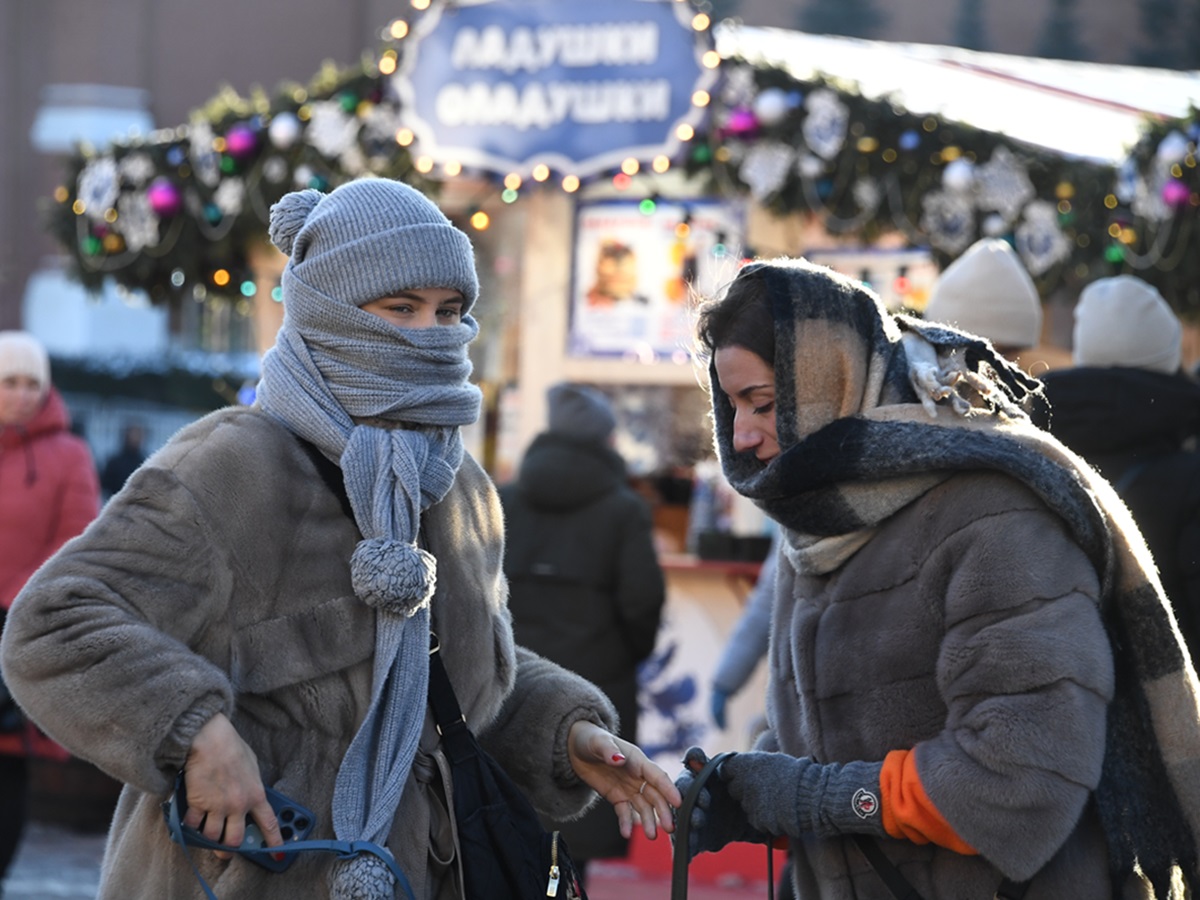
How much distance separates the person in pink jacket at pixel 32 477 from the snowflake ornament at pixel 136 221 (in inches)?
104

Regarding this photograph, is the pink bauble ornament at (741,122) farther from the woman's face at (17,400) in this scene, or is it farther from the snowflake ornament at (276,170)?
the woman's face at (17,400)

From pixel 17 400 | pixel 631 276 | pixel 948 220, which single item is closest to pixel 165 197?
pixel 631 276

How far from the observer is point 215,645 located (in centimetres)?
245

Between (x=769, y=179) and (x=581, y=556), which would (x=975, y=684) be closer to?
(x=581, y=556)

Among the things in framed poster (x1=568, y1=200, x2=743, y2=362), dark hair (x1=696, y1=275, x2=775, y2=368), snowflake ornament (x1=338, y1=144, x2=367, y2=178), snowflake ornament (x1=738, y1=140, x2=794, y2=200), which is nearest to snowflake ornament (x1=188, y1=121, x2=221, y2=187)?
snowflake ornament (x1=338, y1=144, x2=367, y2=178)

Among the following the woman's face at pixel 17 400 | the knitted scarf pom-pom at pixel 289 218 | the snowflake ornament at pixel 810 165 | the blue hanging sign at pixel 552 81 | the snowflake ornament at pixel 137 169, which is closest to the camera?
the knitted scarf pom-pom at pixel 289 218

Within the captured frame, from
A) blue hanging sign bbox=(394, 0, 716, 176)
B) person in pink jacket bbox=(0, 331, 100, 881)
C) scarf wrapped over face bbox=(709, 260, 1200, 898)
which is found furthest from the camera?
blue hanging sign bbox=(394, 0, 716, 176)

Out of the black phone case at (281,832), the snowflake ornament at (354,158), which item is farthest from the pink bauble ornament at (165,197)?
the black phone case at (281,832)

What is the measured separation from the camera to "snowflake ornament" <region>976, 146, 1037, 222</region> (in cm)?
702

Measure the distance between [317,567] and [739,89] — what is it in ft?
17.8

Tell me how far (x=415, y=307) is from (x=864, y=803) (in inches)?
40.4

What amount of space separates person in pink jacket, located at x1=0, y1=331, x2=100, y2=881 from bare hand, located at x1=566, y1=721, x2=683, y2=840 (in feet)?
10.9

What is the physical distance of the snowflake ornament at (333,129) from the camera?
27.3 ft

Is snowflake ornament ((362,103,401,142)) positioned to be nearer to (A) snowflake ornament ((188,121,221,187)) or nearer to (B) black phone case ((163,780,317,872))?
(A) snowflake ornament ((188,121,221,187))
